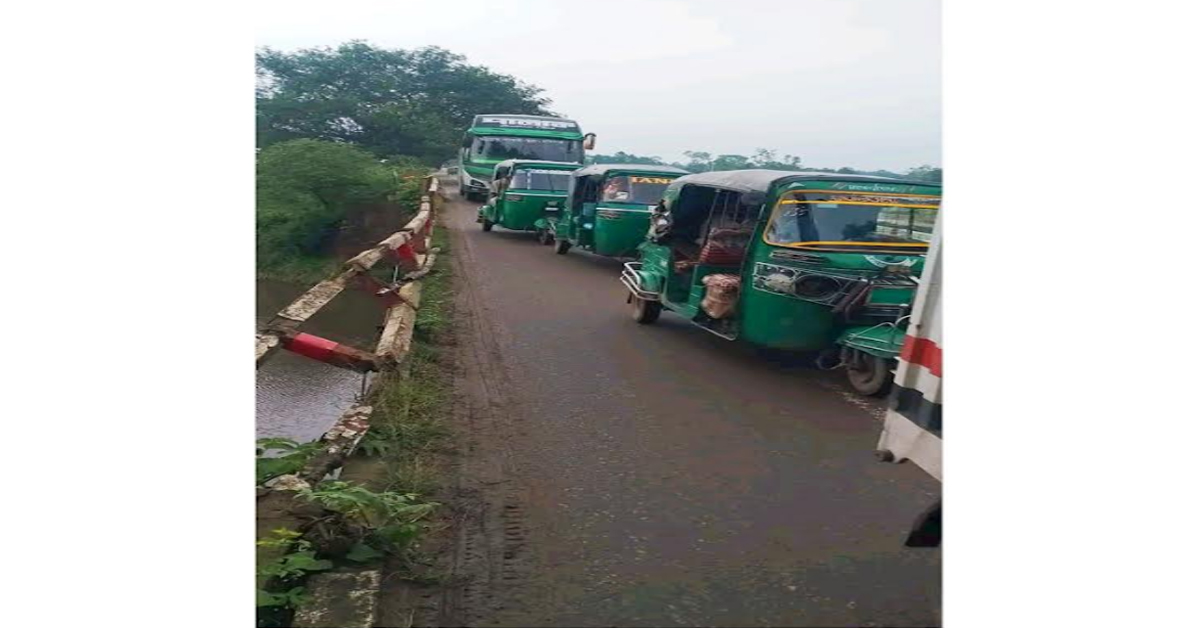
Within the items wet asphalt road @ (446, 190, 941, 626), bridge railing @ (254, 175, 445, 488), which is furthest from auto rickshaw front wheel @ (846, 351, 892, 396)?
bridge railing @ (254, 175, 445, 488)

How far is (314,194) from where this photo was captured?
35.9 ft

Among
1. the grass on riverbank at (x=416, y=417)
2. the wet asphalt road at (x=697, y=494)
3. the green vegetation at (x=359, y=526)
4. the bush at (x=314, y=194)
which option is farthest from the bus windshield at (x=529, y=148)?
the green vegetation at (x=359, y=526)

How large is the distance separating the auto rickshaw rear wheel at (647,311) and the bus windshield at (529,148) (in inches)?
562

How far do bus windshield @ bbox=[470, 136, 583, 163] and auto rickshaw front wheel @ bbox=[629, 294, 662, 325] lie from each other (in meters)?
14.3

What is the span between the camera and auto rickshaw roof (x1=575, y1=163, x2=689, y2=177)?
544 inches

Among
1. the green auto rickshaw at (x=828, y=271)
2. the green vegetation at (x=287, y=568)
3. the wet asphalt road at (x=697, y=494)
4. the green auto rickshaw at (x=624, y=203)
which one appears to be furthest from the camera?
the green auto rickshaw at (x=624, y=203)

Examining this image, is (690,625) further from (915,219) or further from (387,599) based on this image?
(915,219)

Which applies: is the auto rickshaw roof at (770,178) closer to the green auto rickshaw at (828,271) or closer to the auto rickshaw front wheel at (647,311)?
the green auto rickshaw at (828,271)

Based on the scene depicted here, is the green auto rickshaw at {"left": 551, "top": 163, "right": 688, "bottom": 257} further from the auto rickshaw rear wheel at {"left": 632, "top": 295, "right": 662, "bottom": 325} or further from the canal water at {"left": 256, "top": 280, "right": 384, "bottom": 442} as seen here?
the canal water at {"left": 256, "top": 280, "right": 384, "bottom": 442}

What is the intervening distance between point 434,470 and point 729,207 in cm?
468

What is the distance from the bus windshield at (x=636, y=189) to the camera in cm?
1357

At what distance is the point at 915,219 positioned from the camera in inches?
294

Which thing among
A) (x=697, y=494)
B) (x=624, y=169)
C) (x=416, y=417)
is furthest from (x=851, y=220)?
(x=624, y=169)
